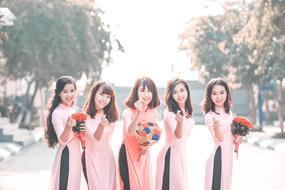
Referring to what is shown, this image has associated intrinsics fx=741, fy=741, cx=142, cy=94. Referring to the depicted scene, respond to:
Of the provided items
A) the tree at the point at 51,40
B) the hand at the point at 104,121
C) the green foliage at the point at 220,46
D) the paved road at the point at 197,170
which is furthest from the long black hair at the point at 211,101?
the green foliage at the point at 220,46

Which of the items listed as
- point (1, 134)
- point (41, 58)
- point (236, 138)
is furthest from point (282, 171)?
point (41, 58)

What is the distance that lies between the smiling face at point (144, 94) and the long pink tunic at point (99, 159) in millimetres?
432

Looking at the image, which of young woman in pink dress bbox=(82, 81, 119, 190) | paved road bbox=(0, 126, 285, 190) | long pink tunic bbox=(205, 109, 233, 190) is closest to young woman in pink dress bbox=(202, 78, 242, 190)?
long pink tunic bbox=(205, 109, 233, 190)

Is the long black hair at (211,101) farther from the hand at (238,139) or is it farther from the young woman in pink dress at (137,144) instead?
the young woman in pink dress at (137,144)

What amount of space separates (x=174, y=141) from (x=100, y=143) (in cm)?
78

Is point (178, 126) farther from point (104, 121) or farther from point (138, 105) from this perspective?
point (104, 121)

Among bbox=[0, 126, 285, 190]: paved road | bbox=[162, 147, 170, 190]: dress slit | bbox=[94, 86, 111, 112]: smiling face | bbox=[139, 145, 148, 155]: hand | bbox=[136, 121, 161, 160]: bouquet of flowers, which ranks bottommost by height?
bbox=[0, 126, 285, 190]: paved road

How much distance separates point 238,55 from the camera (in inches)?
1369

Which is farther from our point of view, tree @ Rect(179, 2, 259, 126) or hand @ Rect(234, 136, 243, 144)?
tree @ Rect(179, 2, 259, 126)

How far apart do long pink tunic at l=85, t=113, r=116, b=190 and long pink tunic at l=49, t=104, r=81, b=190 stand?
0.11 metres

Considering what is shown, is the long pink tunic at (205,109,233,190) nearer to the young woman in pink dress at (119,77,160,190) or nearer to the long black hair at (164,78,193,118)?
the long black hair at (164,78,193,118)

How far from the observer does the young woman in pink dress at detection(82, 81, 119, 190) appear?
7.19 meters

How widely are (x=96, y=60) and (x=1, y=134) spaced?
28.0ft

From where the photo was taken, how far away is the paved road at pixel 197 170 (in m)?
13.7
